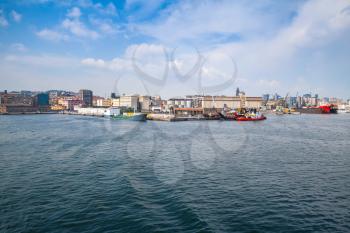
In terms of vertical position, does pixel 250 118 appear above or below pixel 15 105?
below

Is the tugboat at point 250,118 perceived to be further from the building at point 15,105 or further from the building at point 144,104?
the building at point 15,105

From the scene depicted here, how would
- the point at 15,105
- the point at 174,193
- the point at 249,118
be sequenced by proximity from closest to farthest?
1. the point at 174,193
2. the point at 249,118
3. the point at 15,105

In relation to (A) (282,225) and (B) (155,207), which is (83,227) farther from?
(A) (282,225)

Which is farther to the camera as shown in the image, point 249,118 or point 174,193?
point 249,118

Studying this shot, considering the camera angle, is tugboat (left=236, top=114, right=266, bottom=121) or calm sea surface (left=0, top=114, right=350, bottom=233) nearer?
calm sea surface (left=0, top=114, right=350, bottom=233)

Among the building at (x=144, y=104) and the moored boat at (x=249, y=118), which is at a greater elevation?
the building at (x=144, y=104)

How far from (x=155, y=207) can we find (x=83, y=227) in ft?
12.3

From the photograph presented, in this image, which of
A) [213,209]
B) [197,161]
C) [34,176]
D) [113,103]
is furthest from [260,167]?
[113,103]

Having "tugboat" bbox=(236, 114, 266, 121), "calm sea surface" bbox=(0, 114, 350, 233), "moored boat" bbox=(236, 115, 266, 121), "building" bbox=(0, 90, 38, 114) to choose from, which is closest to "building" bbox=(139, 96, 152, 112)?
"building" bbox=(0, 90, 38, 114)

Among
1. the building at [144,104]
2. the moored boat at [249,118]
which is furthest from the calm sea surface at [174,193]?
the building at [144,104]

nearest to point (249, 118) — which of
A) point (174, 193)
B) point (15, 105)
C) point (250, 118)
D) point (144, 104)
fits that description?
point (250, 118)

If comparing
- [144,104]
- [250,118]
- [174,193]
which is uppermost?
[144,104]

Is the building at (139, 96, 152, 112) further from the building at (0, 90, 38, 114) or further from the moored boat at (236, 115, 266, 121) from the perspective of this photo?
the moored boat at (236, 115, 266, 121)

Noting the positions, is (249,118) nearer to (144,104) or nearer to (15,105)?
(144,104)
